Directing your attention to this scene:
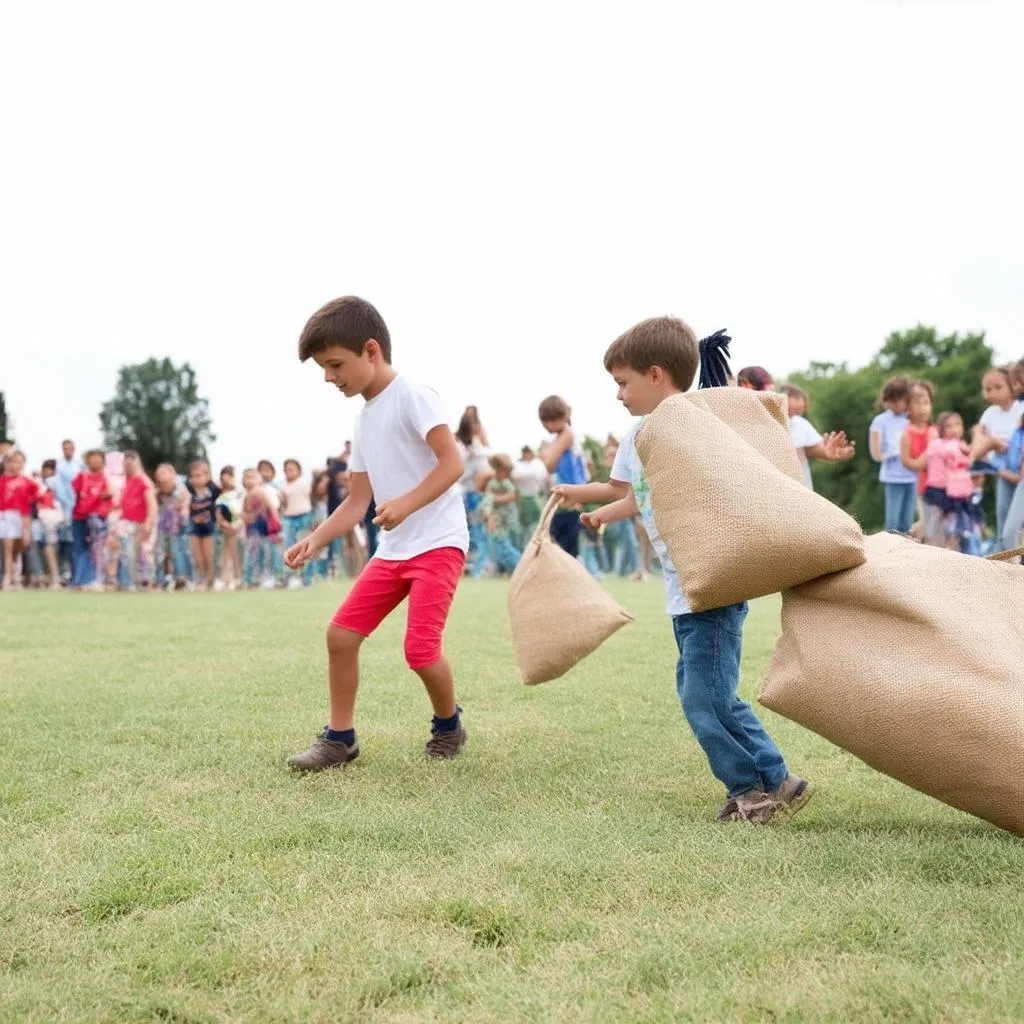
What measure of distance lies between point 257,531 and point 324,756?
45.2 ft

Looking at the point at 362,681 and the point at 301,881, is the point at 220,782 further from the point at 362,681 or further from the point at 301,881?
the point at 362,681

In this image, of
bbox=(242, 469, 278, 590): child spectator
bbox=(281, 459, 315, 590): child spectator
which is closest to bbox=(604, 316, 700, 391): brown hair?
bbox=(242, 469, 278, 590): child spectator

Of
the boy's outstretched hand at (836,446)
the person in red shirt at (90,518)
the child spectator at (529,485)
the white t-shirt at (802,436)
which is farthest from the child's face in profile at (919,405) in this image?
the person in red shirt at (90,518)

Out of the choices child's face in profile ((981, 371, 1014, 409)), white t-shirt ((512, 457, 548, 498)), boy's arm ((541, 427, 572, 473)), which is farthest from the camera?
white t-shirt ((512, 457, 548, 498))

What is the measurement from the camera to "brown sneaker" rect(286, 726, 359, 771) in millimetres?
4508

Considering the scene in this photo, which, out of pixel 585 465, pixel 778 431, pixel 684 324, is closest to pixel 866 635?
pixel 778 431

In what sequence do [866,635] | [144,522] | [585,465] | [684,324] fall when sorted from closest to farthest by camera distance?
[866,635], [684,324], [585,465], [144,522]

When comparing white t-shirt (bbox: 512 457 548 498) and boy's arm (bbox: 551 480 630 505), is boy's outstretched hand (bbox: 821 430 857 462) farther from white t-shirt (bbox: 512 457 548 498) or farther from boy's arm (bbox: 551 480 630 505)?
white t-shirt (bbox: 512 457 548 498)

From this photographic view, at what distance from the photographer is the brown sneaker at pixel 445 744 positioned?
477 centimetres

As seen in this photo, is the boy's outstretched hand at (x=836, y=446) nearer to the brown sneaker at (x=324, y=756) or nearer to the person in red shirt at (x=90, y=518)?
the brown sneaker at (x=324, y=756)

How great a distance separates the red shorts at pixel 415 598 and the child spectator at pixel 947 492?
8.10 metres

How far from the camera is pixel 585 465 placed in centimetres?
1349

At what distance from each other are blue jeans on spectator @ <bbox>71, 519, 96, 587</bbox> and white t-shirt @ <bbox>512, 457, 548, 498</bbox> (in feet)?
21.0

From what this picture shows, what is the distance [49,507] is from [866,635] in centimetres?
1766
